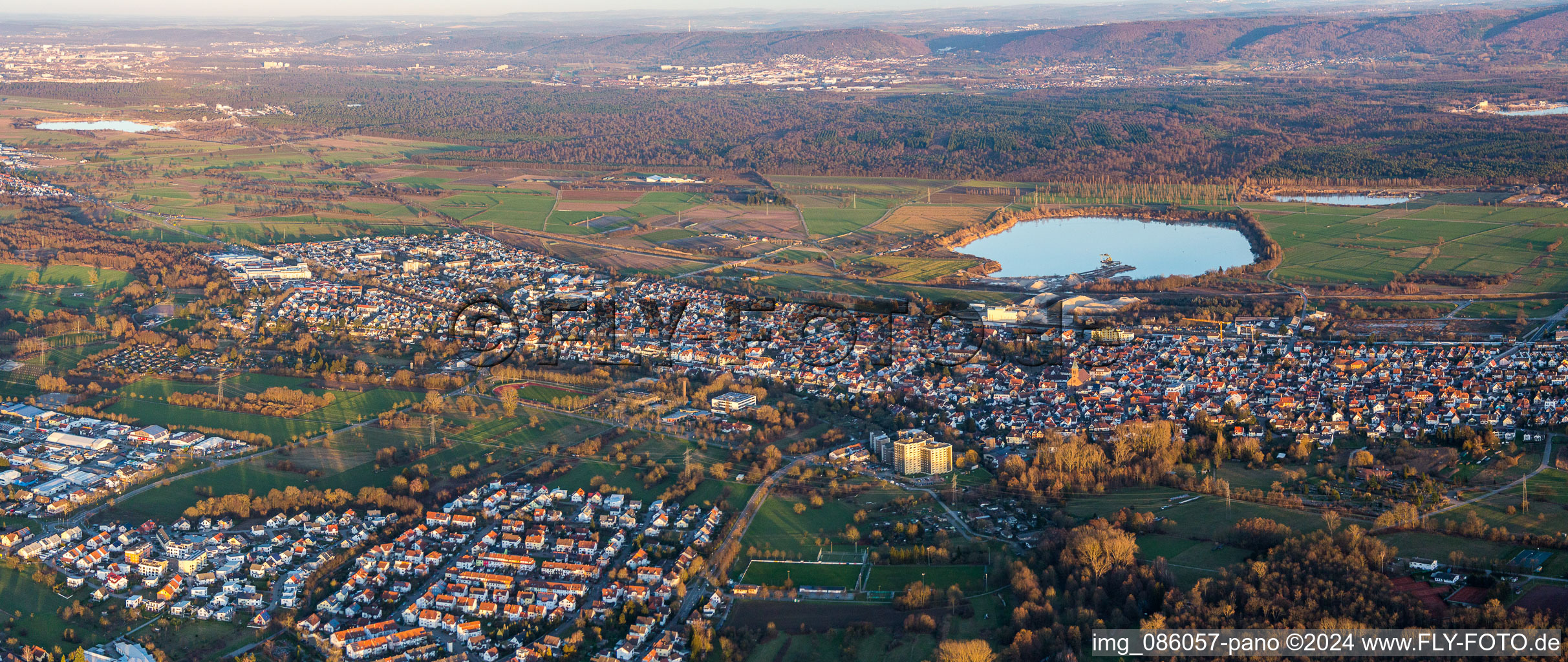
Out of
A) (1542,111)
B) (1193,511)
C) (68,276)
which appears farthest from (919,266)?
(1542,111)

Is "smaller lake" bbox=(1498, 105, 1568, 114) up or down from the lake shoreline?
up

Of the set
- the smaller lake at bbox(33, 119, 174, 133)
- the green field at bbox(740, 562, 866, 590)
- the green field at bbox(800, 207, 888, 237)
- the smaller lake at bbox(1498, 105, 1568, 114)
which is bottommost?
the green field at bbox(740, 562, 866, 590)

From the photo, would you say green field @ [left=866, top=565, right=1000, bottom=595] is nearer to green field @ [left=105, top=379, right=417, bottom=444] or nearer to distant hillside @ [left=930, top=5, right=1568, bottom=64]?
green field @ [left=105, top=379, right=417, bottom=444]

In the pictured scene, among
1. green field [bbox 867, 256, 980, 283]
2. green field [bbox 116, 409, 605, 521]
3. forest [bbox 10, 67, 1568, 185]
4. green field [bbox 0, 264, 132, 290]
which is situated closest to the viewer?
green field [bbox 116, 409, 605, 521]

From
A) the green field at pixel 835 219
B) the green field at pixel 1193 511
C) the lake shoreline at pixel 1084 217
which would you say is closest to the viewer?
the green field at pixel 1193 511

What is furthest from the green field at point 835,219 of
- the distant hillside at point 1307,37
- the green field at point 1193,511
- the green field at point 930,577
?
the distant hillside at point 1307,37

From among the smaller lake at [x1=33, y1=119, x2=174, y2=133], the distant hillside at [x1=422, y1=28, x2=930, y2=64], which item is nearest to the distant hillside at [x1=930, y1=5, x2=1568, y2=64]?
the distant hillside at [x1=422, y1=28, x2=930, y2=64]

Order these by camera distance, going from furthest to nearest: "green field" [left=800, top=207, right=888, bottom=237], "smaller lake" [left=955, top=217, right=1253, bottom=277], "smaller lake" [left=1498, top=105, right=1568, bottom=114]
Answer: "smaller lake" [left=1498, top=105, right=1568, bottom=114], "green field" [left=800, top=207, right=888, bottom=237], "smaller lake" [left=955, top=217, right=1253, bottom=277]

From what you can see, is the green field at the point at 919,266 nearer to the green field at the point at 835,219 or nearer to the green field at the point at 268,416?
the green field at the point at 835,219
